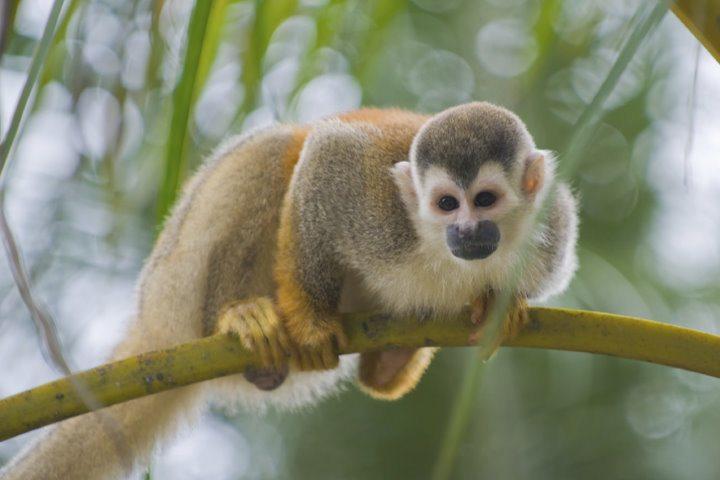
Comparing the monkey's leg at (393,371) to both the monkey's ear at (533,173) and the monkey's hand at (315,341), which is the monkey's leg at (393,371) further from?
the monkey's ear at (533,173)

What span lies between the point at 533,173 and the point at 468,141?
286 mm

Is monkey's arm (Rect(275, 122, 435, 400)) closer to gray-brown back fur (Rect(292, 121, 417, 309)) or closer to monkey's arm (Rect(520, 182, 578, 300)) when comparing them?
gray-brown back fur (Rect(292, 121, 417, 309))

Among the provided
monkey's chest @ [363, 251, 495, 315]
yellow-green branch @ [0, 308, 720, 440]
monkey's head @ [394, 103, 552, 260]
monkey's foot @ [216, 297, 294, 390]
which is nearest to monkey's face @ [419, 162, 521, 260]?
monkey's head @ [394, 103, 552, 260]

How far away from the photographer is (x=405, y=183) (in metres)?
2.94

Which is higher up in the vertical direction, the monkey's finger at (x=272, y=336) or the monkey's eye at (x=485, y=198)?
the monkey's eye at (x=485, y=198)

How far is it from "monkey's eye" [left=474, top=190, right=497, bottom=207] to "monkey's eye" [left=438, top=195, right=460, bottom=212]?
0.22 feet

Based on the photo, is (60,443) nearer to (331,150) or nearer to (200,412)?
(200,412)

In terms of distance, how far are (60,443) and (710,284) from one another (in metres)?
3.83

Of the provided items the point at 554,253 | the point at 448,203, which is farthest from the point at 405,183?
the point at 554,253

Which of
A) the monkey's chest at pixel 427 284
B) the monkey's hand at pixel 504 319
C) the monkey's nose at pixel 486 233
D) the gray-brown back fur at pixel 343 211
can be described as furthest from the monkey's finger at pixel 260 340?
the monkey's nose at pixel 486 233

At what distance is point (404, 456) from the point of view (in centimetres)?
557

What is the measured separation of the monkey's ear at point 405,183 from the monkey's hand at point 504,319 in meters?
0.42

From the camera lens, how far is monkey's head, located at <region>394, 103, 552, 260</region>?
2689 mm

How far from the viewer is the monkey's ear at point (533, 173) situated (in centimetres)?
292
